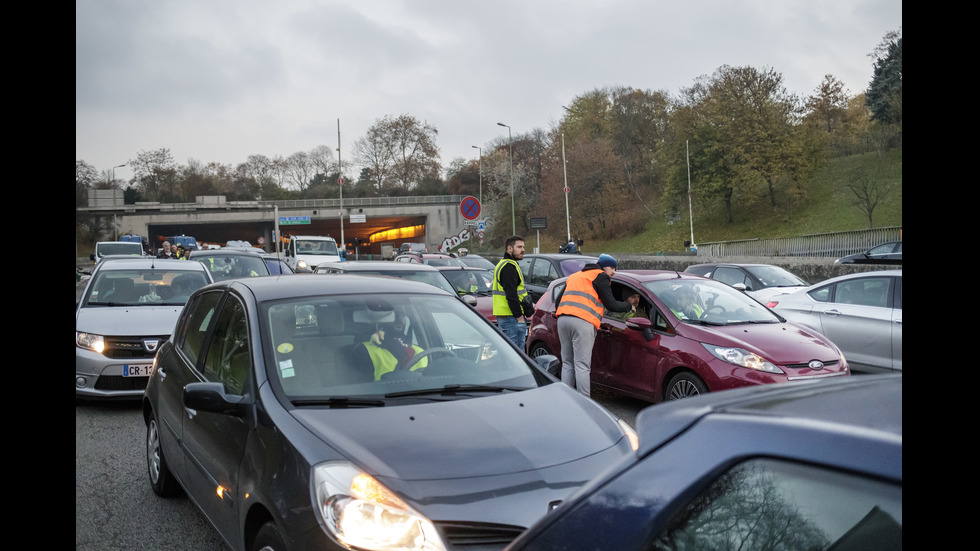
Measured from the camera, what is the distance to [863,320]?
32.3ft

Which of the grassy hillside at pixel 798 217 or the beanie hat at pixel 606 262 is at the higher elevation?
the grassy hillside at pixel 798 217

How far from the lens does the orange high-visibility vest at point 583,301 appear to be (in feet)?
26.4

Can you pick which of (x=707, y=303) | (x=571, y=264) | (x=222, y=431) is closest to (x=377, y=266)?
(x=707, y=303)

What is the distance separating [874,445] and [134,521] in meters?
4.99

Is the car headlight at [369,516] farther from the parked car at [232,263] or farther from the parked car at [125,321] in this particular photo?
the parked car at [232,263]

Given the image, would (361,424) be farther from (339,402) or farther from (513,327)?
(513,327)

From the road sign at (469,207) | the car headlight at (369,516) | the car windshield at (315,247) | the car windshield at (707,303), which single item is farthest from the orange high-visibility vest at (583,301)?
the car windshield at (315,247)

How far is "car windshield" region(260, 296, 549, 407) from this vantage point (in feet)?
12.4

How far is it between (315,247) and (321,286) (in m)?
27.8

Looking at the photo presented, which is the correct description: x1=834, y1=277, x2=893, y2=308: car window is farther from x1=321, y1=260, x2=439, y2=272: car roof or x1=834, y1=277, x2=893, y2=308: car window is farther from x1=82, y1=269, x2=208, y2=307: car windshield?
x1=82, y1=269, x2=208, y2=307: car windshield

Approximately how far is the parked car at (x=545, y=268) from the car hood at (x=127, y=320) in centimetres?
780
